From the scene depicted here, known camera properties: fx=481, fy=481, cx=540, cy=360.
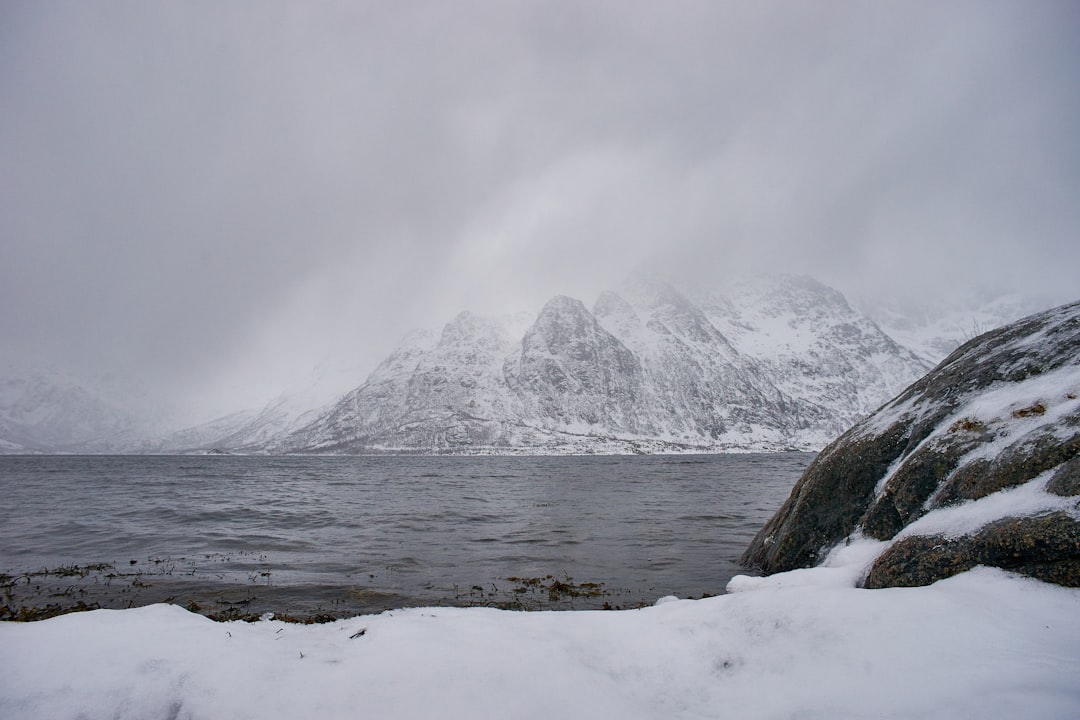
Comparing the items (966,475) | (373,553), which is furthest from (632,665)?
(373,553)

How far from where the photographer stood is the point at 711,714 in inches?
178

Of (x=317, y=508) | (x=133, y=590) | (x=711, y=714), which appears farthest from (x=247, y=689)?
(x=317, y=508)

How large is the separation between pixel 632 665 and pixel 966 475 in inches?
232

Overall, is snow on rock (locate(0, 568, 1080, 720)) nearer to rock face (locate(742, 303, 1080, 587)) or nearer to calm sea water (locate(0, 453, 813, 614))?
rock face (locate(742, 303, 1080, 587))

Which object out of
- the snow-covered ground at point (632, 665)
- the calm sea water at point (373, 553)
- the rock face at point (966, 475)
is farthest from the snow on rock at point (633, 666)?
the calm sea water at point (373, 553)

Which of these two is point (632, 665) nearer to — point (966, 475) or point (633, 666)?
point (633, 666)

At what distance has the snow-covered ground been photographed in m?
4.01

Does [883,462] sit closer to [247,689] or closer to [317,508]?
[247,689]

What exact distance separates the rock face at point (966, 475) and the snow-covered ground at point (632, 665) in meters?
0.60

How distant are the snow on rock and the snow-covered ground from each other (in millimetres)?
17

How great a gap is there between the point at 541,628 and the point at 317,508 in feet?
88.7

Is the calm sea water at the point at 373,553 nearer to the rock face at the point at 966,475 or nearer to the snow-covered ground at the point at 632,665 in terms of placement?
the rock face at the point at 966,475

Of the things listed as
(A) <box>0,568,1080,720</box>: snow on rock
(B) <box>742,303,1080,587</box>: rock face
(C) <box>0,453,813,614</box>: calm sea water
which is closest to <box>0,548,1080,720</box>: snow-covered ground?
(A) <box>0,568,1080,720</box>: snow on rock

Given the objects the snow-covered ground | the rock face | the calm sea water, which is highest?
the rock face
